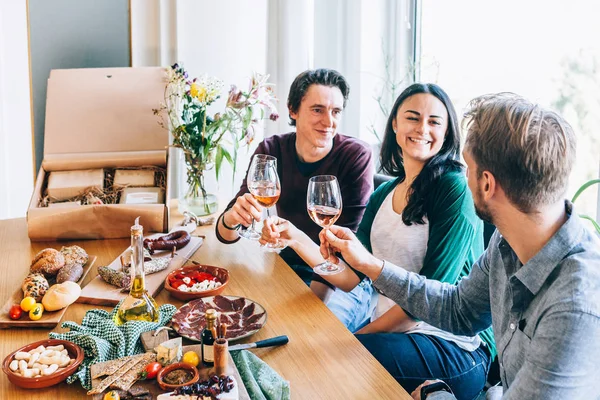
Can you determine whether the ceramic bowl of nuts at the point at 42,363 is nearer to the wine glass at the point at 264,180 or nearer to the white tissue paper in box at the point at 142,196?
the wine glass at the point at 264,180

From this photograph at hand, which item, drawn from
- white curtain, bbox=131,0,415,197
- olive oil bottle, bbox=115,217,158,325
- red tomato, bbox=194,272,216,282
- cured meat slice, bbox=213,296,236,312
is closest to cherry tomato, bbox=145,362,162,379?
olive oil bottle, bbox=115,217,158,325

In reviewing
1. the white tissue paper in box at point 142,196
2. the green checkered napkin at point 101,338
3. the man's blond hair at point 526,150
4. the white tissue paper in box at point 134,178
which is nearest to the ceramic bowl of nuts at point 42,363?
the green checkered napkin at point 101,338

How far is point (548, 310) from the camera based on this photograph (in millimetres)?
1047

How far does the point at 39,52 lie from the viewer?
2.91 metres

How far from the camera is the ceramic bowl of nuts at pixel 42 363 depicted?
111 centimetres

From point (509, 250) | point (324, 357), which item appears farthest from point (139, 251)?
point (509, 250)

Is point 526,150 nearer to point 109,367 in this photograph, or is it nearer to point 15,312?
point 109,367

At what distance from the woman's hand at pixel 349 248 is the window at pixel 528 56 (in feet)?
2.84

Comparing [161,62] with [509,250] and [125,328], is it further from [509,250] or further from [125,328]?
[509,250]

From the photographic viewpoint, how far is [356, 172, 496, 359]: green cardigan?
164cm

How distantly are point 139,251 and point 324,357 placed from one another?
426 millimetres

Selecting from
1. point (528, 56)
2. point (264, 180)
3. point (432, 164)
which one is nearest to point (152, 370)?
point (264, 180)

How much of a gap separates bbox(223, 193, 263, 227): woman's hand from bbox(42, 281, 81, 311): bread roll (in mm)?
513

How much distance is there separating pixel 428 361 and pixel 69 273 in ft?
3.08
